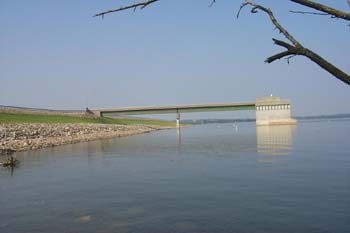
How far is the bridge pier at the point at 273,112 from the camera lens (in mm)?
145500

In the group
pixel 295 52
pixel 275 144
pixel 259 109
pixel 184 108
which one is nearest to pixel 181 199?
pixel 295 52

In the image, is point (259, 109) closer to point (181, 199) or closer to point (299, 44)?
point (181, 199)

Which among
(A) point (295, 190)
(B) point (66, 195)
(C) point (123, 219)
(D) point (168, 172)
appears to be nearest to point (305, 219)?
(A) point (295, 190)

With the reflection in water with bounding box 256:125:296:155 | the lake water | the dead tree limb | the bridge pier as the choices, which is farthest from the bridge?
the dead tree limb

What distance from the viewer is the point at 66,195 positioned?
1675 centimetres

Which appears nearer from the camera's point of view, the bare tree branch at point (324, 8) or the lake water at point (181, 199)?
the bare tree branch at point (324, 8)

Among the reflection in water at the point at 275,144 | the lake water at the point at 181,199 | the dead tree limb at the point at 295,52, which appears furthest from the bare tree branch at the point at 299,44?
the reflection in water at the point at 275,144

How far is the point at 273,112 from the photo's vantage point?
148 meters

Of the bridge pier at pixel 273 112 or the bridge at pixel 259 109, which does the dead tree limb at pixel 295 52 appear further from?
the bridge pier at pixel 273 112

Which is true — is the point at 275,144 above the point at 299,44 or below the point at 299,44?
below

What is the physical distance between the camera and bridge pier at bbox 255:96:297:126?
477 feet

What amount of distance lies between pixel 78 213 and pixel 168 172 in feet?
32.7

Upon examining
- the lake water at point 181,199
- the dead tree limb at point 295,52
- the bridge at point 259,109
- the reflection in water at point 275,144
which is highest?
the bridge at point 259,109

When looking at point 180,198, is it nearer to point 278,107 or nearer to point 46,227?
point 46,227
